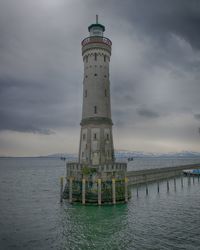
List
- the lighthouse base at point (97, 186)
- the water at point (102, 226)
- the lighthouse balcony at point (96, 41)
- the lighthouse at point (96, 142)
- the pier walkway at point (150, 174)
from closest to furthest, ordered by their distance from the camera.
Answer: the water at point (102, 226) → the lighthouse base at point (97, 186) → the lighthouse at point (96, 142) → the lighthouse balcony at point (96, 41) → the pier walkway at point (150, 174)

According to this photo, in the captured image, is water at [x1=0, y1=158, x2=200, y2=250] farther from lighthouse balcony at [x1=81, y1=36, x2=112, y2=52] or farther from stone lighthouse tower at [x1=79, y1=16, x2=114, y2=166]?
lighthouse balcony at [x1=81, y1=36, x2=112, y2=52]

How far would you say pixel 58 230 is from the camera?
92.5 feet

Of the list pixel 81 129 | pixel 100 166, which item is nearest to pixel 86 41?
pixel 81 129

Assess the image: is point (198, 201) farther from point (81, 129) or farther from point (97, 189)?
point (81, 129)

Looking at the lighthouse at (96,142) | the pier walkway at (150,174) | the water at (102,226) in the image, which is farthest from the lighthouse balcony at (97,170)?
the pier walkway at (150,174)

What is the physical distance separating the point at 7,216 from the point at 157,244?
22650 mm

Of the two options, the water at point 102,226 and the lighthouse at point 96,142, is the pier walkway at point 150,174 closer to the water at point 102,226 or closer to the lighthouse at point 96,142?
the water at point 102,226

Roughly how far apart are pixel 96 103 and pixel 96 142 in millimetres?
6872

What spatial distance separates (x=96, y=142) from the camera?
1667 inches

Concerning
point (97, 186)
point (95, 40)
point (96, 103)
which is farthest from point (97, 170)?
point (95, 40)

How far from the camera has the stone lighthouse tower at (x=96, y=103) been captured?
42.4m

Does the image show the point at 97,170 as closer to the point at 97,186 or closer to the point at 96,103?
the point at 97,186

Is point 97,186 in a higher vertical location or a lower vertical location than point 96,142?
lower

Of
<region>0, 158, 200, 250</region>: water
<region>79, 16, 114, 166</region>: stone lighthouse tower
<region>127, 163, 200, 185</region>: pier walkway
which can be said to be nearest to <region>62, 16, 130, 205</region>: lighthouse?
<region>79, 16, 114, 166</region>: stone lighthouse tower
